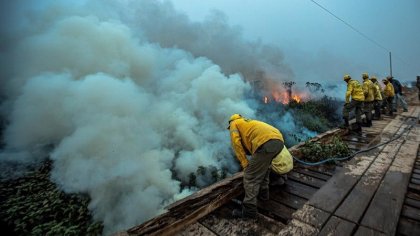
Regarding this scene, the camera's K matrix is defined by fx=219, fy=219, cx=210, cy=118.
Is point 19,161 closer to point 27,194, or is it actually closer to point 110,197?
point 27,194

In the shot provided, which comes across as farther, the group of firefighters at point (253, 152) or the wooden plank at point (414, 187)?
the wooden plank at point (414, 187)

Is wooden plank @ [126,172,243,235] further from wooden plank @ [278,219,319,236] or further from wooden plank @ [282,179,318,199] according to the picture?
wooden plank @ [278,219,319,236]

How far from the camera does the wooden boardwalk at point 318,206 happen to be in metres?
2.63

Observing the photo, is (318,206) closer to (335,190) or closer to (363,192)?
(335,190)

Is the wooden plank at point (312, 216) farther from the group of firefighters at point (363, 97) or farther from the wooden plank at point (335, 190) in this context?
the group of firefighters at point (363, 97)

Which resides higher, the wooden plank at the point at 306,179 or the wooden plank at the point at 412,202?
the wooden plank at the point at 306,179

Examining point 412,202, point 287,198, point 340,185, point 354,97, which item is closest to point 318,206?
point 287,198

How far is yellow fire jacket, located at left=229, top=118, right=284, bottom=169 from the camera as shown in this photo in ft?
9.80

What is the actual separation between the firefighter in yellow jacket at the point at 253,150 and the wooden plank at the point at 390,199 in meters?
1.32

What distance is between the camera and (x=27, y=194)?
255 inches

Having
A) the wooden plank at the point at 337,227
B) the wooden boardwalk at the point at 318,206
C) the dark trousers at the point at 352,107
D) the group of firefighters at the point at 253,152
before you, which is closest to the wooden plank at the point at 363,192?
the wooden boardwalk at the point at 318,206

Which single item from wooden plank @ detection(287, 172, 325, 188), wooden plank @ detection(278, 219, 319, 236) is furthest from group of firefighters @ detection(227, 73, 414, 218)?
wooden plank @ detection(287, 172, 325, 188)

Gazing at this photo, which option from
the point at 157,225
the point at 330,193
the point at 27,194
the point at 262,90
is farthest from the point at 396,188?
the point at 262,90

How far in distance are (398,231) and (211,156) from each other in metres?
7.29
